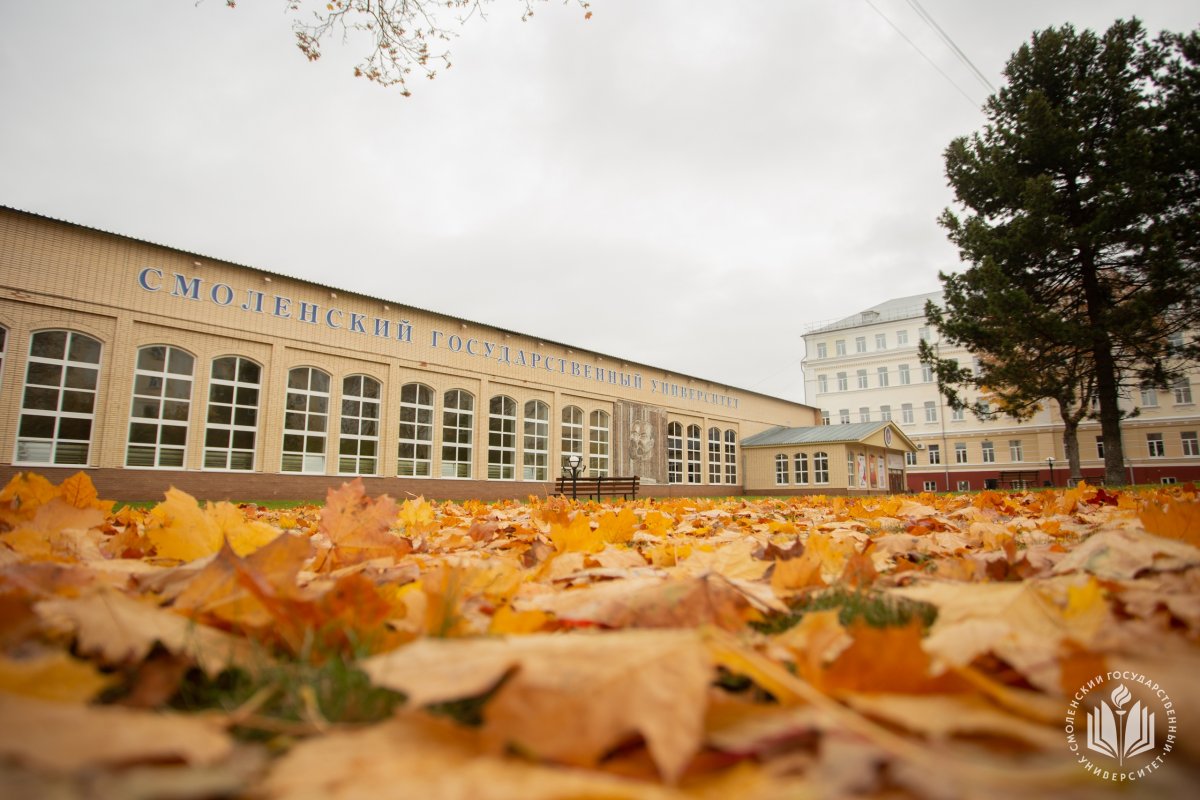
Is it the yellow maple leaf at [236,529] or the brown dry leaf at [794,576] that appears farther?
the yellow maple leaf at [236,529]

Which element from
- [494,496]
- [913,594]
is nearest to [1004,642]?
[913,594]

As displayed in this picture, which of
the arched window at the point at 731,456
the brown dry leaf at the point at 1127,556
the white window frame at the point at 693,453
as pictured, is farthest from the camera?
the arched window at the point at 731,456

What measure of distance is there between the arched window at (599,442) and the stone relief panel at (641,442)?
1.45 ft

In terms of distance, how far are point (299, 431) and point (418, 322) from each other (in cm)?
570

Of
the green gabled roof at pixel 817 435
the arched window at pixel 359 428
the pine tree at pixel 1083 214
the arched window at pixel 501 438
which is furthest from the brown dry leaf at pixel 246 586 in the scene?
the green gabled roof at pixel 817 435

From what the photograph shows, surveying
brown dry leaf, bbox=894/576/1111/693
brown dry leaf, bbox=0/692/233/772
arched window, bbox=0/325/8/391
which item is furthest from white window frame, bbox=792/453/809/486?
brown dry leaf, bbox=0/692/233/772

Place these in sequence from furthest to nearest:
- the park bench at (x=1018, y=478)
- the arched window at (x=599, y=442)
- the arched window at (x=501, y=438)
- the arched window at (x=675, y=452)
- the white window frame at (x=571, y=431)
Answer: the park bench at (x=1018, y=478), the arched window at (x=675, y=452), the arched window at (x=599, y=442), the white window frame at (x=571, y=431), the arched window at (x=501, y=438)

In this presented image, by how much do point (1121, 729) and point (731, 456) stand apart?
34301 millimetres

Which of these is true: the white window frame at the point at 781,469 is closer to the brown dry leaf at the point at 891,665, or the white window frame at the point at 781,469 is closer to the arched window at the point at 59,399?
the arched window at the point at 59,399

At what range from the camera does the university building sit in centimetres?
1422

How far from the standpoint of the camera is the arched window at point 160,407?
1527cm

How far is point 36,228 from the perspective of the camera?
558 inches

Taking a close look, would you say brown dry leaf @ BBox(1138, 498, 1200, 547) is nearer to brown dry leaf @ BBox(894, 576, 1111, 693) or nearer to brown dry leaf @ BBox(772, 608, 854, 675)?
brown dry leaf @ BBox(894, 576, 1111, 693)

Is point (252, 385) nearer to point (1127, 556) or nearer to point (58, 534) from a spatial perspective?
point (58, 534)
